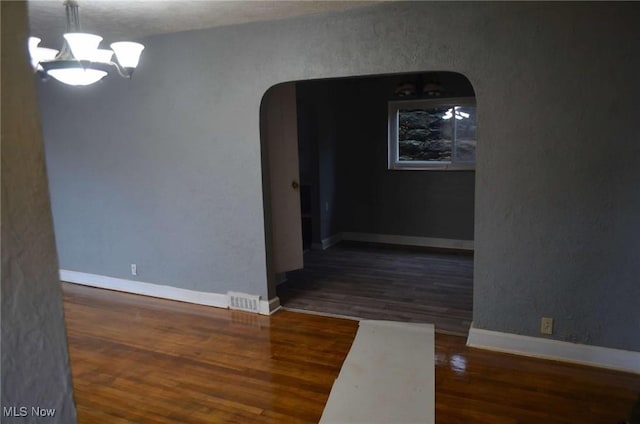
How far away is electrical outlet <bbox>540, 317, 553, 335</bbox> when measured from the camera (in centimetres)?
289

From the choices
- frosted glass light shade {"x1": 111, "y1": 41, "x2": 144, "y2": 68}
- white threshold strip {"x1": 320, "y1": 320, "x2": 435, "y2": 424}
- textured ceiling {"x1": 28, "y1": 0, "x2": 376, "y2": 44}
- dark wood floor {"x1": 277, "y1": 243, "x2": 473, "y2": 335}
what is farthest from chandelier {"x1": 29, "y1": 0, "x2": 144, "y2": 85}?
dark wood floor {"x1": 277, "y1": 243, "x2": 473, "y2": 335}

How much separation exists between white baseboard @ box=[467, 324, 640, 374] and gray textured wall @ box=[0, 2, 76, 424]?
9.45 ft

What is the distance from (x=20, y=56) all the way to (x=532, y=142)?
278cm

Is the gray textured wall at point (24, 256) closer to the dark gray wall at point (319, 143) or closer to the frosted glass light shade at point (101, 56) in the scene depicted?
the frosted glass light shade at point (101, 56)

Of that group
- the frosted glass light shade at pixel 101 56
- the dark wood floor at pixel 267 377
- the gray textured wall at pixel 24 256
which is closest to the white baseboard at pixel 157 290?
the dark wood floor at pixel 267 377

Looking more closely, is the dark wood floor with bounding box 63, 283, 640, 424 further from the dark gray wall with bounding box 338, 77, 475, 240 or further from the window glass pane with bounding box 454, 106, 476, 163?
the window glass pane with bounding box 454, 106, 476, 163

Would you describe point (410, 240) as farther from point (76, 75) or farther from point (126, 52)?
point (76, 75)

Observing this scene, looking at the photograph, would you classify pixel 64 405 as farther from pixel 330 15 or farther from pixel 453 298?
pixel 453 298

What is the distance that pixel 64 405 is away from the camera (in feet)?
2.43

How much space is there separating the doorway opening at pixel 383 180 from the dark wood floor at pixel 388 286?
0.03 metres

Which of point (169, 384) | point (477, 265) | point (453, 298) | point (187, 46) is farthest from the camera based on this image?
point (453, 298)

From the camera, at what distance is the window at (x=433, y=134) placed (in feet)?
19.1

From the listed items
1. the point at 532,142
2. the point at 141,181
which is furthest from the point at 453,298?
the point at 141,181

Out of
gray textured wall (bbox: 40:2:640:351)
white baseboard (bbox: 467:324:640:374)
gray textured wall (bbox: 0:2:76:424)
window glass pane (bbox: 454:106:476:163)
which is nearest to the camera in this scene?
gray textured wall (bbox: 0:2:76:424)
